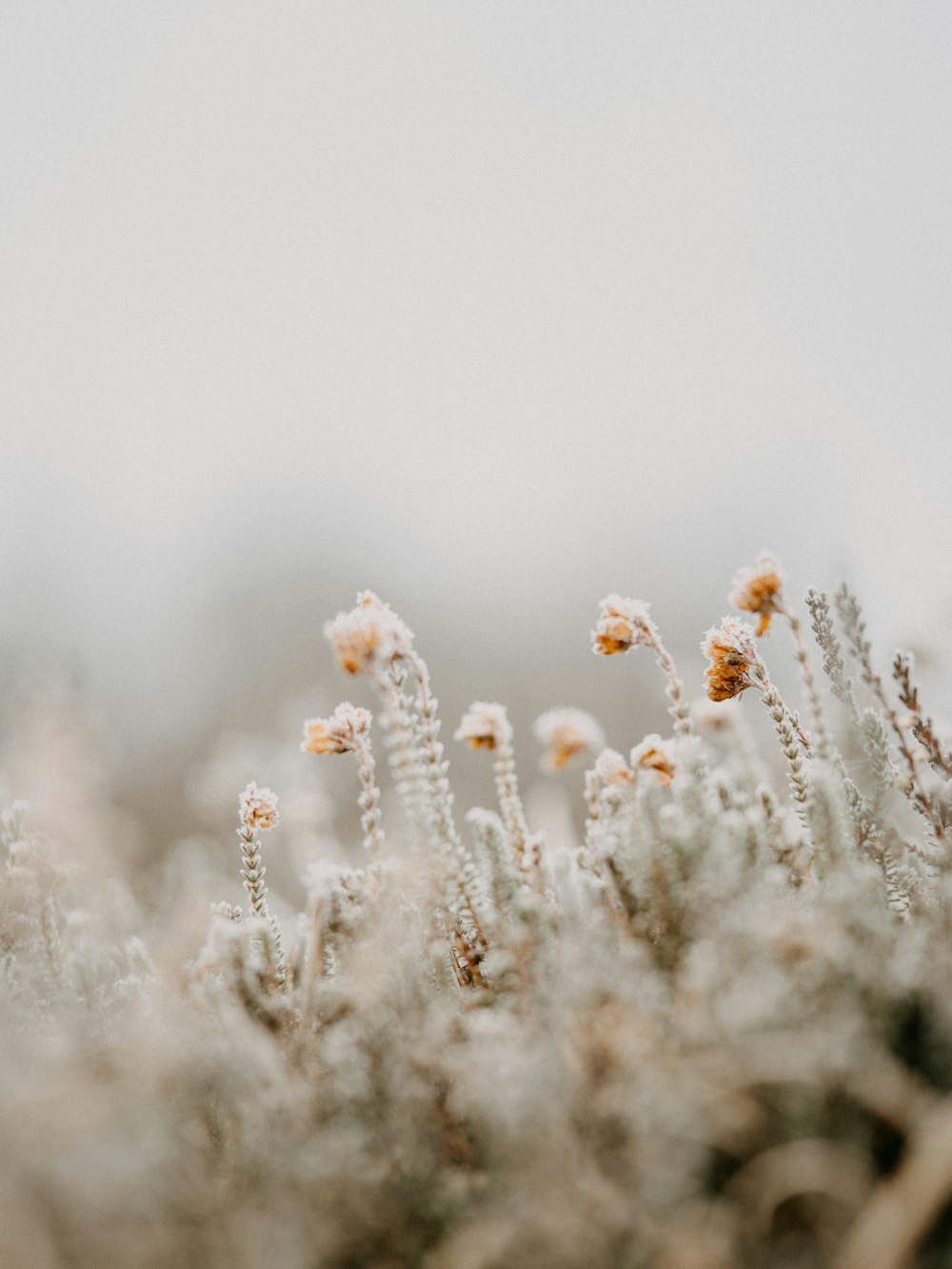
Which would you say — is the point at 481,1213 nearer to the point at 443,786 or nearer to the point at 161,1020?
the point at 161,1020

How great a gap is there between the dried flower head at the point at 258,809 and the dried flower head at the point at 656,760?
116cm

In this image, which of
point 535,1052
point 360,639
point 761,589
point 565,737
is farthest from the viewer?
point 565,737

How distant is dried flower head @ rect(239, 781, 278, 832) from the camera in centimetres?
247

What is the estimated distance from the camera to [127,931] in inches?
129

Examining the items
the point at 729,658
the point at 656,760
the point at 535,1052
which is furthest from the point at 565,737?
the point at 535,1052

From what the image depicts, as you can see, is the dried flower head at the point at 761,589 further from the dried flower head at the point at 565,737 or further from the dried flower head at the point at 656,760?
the dried flower head at the point at 565,737

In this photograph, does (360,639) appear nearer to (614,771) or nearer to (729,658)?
(614,771)

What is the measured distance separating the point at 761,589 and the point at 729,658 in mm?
248

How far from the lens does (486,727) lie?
2.47 metres

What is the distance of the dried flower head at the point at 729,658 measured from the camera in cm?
251

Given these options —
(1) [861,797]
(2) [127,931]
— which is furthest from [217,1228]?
(2) [127,931]

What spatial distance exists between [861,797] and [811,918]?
3.55 feet

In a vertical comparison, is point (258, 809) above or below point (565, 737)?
above

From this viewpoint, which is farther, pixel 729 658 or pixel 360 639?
pixel 729 658
